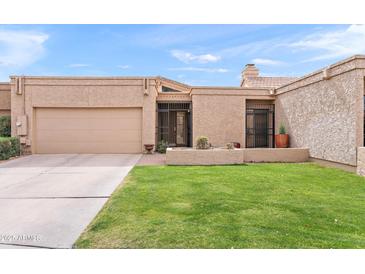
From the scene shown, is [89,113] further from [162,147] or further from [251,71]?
[251,71]

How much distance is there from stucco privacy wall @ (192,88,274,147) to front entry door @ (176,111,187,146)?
7.59 ft

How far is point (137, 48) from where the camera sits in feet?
43.4

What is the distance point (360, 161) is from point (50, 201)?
30.9 ft

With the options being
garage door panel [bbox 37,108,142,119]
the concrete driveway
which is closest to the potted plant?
garage door panel [bbox 37,108,142,119]

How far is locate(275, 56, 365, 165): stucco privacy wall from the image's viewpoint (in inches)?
358

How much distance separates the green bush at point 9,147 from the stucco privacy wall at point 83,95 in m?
0.82

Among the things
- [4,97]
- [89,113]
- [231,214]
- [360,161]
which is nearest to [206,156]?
[360,161]

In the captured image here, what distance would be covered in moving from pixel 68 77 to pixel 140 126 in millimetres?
5124

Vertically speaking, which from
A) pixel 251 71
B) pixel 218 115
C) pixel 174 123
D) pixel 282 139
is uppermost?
pixel 251 71

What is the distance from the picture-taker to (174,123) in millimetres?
18188

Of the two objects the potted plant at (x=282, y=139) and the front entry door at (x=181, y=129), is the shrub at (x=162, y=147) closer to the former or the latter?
the front entry door at (x=181, y=129)
